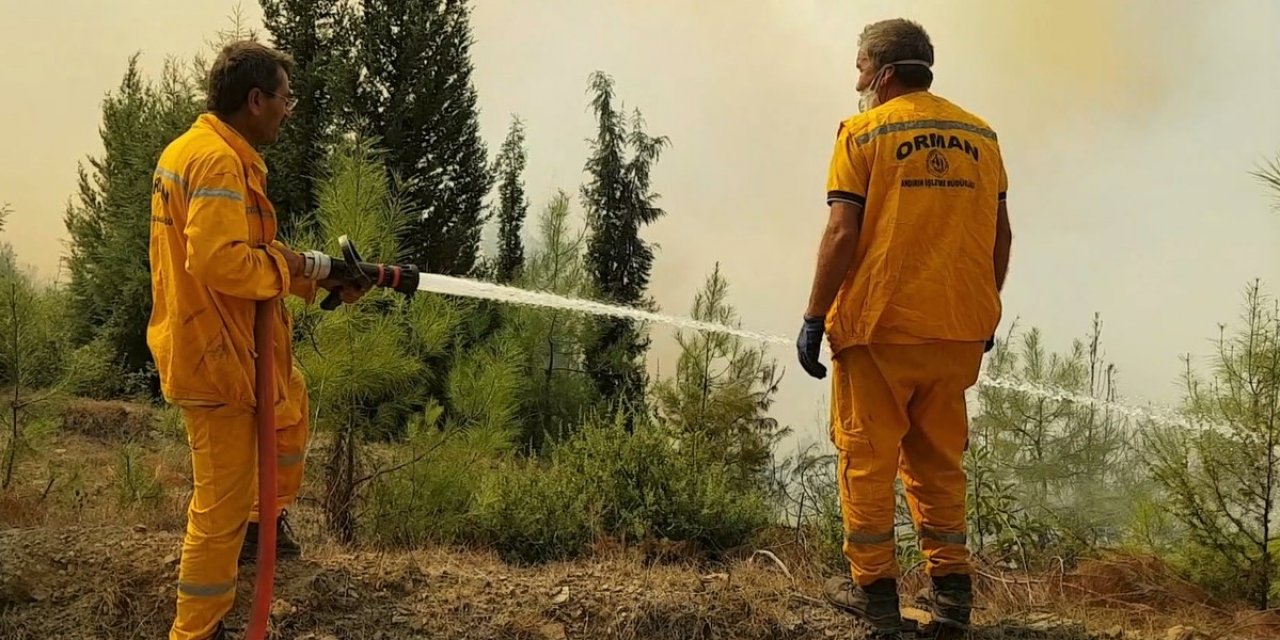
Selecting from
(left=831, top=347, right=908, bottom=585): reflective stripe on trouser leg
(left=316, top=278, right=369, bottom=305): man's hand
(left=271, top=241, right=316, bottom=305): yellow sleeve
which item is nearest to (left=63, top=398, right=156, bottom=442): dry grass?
(left=271, top=241, right=316, bottom=305): yellow sleeve

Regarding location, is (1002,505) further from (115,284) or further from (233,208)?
(115,284)

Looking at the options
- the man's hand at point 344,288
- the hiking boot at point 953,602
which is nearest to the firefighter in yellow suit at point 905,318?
the hiking boot at point 953,602

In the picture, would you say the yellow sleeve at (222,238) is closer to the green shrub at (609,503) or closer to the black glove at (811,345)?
the black glove at (811,345)

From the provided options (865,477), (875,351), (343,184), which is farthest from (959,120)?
(343,184)

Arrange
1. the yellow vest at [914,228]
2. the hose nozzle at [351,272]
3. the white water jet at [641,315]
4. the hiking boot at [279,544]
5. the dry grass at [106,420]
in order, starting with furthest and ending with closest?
1. the dry grass at [106,420]
2. the white water jet at [641,315]
3. the hiking boot at [279,544]
4. the hose nozzle at [351,272]
5. the yellow vest at [914,228]

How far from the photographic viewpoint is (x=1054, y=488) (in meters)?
6.93

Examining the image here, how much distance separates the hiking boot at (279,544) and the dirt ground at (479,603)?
72mm

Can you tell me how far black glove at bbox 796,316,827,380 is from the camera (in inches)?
138

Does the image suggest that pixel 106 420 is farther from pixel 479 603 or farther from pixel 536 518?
pixel 479 603

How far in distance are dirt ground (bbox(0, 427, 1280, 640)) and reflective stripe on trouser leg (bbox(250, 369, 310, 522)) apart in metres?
0.42

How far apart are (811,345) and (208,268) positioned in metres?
2.14

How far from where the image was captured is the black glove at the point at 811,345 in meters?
3.51

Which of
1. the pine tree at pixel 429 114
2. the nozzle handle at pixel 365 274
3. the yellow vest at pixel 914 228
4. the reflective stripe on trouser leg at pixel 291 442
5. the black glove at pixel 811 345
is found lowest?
the reflective stripe on trouser leg at pixel 291 442

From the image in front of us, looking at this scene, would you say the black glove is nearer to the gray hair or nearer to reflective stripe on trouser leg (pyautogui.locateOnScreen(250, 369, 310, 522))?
the gray hair
